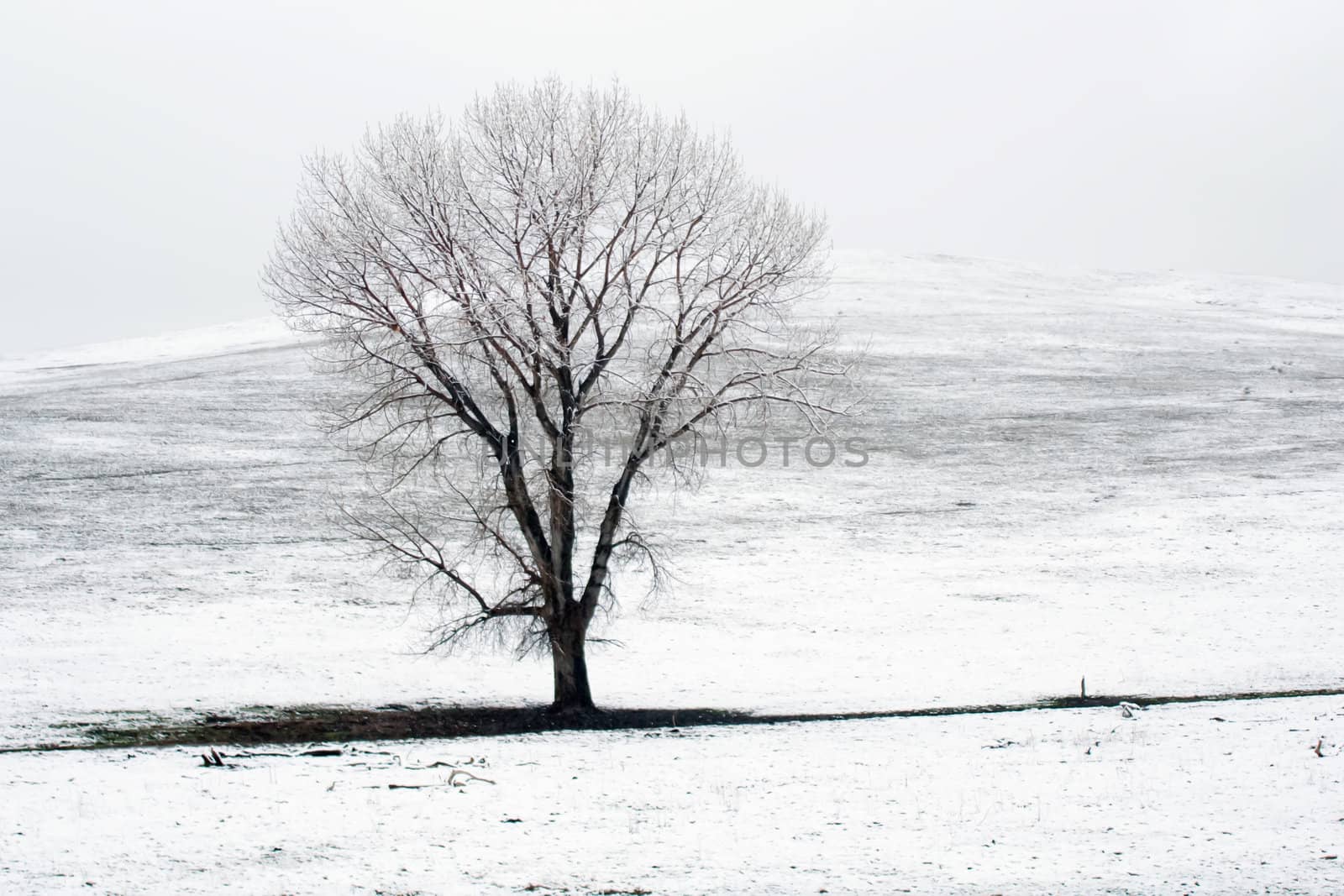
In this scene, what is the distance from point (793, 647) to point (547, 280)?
9499mm

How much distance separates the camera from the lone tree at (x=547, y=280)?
16.9 metres

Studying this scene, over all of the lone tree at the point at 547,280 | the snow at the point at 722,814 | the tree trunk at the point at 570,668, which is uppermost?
the lone tree at the point at 547,280

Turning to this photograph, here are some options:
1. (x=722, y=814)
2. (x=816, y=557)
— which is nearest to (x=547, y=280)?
(x=722, y=814)

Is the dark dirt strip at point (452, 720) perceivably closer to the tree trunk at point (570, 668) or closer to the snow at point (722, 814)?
the tree trunk at point (570, 668)

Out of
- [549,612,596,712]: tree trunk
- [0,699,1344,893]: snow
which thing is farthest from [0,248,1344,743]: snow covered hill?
[0,699,1344,893]: snow

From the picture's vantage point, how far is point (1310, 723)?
15484mm

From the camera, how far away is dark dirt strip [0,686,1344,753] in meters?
16.6

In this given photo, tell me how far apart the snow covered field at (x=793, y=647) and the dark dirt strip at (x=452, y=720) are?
0.55 m

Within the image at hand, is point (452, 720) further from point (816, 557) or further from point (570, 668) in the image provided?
point (816, 557)

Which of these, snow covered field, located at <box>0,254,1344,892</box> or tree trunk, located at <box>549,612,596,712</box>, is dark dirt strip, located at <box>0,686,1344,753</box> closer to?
tree trunk, located at <box>549,612,596,712</box>

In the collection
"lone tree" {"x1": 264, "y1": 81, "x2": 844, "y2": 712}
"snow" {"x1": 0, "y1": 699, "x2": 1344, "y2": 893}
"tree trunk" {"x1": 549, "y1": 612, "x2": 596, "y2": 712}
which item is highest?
"lone tree" {"x1": 264, "y1": 81, "x2": 844, "y2": 712}

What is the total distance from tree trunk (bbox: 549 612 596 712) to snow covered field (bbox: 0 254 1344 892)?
1776 mm

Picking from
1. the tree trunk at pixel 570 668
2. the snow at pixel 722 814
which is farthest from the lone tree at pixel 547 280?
the snow at pixel 722 814

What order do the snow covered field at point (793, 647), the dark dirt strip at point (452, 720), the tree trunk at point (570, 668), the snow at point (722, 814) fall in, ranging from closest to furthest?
1. the snow at point (722, 814)
2. the snow covered field at point (793, 647)
3. the dark dirt strip at point (452, 720)
4. the tree trunk at point (570, 668)
